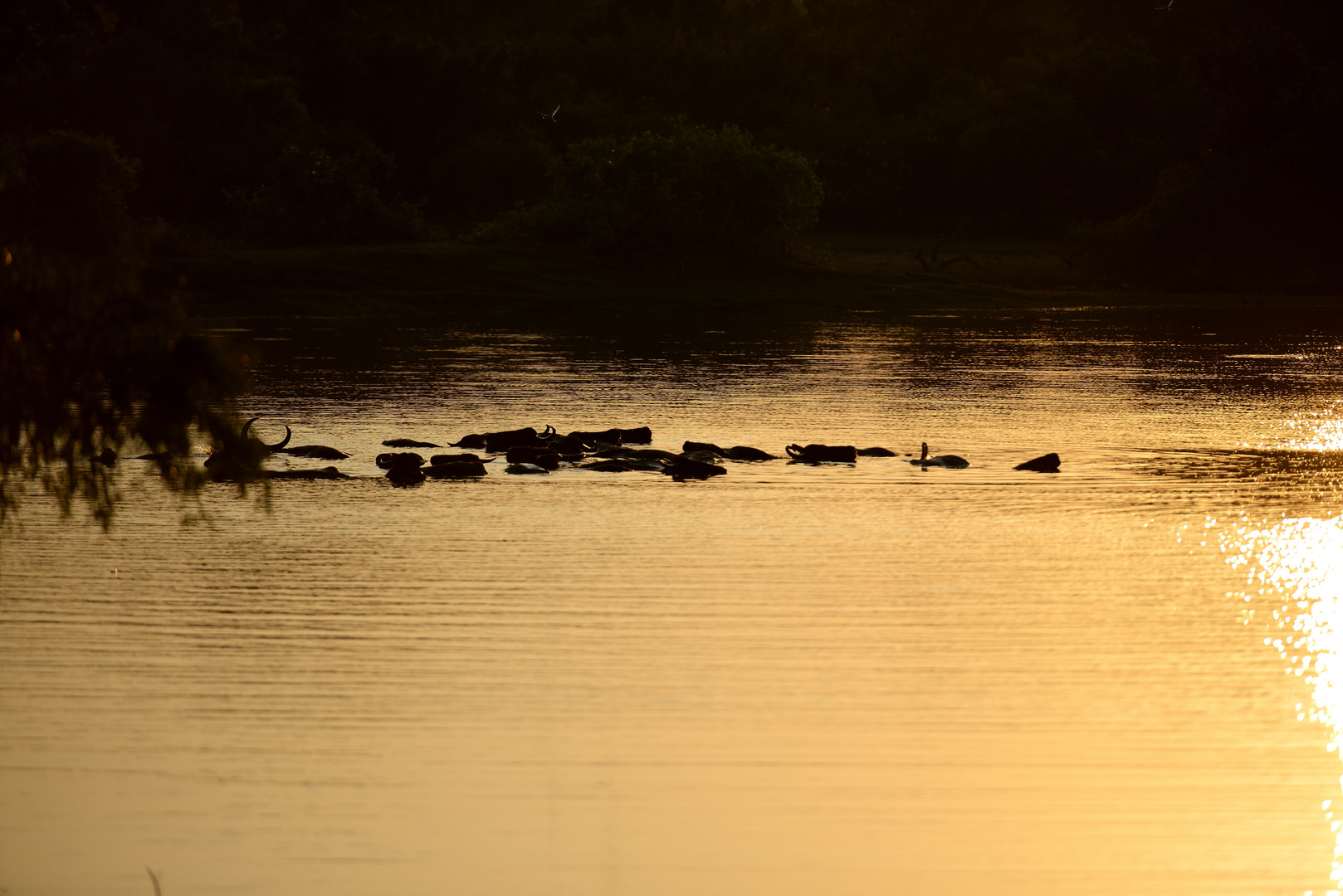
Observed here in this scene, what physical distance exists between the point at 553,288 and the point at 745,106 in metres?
33.1

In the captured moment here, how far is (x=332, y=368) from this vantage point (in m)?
36.0

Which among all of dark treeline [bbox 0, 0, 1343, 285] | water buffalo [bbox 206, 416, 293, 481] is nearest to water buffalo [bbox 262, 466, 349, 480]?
water buffalo [bbox 206, 416, 293, 481]

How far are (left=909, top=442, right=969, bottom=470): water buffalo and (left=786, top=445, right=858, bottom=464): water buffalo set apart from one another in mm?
761

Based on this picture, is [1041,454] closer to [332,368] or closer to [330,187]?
[332,368]

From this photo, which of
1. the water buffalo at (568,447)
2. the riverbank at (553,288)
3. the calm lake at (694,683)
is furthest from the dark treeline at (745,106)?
the calm lake at (694,683)

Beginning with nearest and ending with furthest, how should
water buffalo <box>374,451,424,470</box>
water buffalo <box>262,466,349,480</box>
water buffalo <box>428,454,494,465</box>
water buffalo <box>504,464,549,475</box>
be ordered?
water buffalo <box>262,466,349,480</box> → water buffalo <box>374,451,424,470</box> → water buffalo <box>504,464,549,475</box> → water buffalo <box>428,454,494,465</box>

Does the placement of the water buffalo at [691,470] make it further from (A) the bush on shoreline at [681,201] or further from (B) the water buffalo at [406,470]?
(A) the bush on shoreline at [681,201]

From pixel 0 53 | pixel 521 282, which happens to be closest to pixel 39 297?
pixel 521 282

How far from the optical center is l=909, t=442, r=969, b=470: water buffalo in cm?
2158

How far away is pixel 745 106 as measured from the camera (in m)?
90.3

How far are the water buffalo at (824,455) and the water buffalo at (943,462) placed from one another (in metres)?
0.76

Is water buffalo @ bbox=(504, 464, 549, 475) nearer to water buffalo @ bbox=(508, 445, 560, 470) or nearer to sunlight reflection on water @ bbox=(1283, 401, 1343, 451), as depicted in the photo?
water buffalo @ bbox=(508, 445, 560, 470)

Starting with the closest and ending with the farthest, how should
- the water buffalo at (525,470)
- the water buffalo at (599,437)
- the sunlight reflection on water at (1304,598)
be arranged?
the sunlight reflection on water at (1304,598)
the water buffalo at (525,470)
the water buffalo at (599,437)

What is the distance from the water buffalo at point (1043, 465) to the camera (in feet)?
70.3
